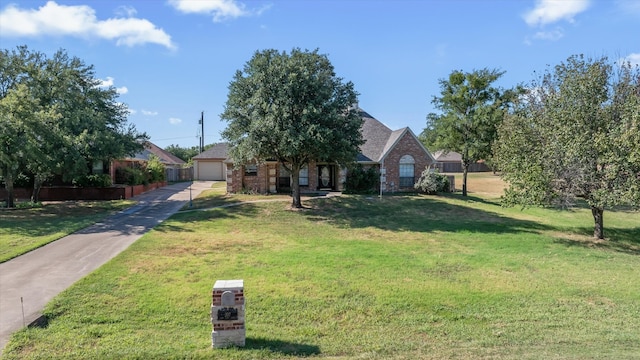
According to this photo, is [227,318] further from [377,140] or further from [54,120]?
[377,140]

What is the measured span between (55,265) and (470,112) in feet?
93.2

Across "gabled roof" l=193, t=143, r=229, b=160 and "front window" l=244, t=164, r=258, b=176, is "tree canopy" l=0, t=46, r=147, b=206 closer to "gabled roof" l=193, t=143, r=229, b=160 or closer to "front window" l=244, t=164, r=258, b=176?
"front window" l=244, t=164, r=258, b=176

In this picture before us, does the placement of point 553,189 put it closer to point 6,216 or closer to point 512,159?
point 512,159

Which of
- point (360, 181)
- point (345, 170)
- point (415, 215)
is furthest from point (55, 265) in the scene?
Result: point (360, 181)

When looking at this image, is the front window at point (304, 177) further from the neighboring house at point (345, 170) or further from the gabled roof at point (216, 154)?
the gabled roof at point (216, 154)

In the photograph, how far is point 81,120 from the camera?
24734mm

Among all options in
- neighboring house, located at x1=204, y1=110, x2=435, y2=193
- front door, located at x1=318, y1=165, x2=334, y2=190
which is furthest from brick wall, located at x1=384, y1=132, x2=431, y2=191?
front door, located at x1=318, y1=165, x2=334, y2=190

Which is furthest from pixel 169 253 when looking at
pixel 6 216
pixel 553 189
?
pixel 553 189

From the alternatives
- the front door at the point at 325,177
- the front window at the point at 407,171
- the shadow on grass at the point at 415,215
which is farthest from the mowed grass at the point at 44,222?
the front window at the point at 407,171

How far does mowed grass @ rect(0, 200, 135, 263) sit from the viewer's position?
547 inches

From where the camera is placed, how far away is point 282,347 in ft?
22.4

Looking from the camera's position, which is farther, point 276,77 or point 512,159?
point 276,77

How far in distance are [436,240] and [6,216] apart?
22.0 m

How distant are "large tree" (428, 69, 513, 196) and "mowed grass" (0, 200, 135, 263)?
80.2 feet
